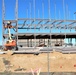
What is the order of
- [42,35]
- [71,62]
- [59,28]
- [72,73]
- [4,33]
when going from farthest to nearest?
1. [59,28]
2. [42,35]
3. [4,33]
4. [71,62]
5. [72,73]

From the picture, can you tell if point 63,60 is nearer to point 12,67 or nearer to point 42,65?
point 42,65

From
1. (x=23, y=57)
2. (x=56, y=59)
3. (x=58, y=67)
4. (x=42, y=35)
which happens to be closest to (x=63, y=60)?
(x=56, y=59)

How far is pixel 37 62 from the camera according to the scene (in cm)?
1625

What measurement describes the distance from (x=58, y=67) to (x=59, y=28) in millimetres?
32495

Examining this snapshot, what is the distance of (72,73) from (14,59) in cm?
601

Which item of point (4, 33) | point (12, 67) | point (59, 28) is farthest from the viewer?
point (59, 28)

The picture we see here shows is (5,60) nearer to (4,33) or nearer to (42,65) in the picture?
(42,65)

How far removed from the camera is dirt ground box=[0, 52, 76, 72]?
587 inches

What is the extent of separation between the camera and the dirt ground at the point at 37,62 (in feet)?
48.9

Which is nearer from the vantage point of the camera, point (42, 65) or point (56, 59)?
point (42, 65)

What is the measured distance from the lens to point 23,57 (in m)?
17.3

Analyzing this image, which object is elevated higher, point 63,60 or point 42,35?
point 42,35

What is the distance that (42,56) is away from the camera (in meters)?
17.4

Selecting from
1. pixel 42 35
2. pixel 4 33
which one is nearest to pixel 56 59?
pixel 4 33
